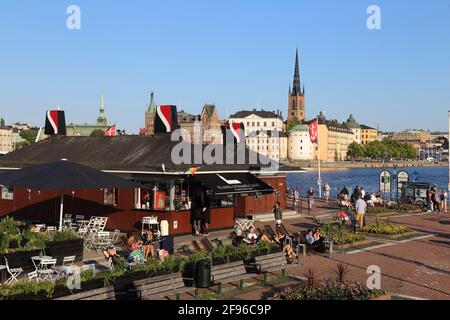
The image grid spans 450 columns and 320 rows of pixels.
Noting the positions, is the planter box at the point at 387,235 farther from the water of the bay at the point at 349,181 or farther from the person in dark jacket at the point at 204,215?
the water of the bay at the point at 349,181

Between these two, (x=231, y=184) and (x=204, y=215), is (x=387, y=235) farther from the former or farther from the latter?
(x=204, y=215)

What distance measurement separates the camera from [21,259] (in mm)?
15258

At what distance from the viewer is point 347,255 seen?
62.6 feet

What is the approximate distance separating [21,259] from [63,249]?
1.74m

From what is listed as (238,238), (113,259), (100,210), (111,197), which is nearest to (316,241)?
(238,238)

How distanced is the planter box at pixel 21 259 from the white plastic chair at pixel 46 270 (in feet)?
1.08

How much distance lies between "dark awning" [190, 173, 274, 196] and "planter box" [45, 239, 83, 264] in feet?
22.5

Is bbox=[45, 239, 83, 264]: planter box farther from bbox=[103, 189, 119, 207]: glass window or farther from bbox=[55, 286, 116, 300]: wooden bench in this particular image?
bbox=[103, 189, 119, 207]: glass window

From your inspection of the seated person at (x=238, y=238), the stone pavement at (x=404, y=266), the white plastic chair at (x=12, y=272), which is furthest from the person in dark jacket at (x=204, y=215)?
the white plastic chair at (x=12, y=272)

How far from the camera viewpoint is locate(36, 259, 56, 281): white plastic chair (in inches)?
545

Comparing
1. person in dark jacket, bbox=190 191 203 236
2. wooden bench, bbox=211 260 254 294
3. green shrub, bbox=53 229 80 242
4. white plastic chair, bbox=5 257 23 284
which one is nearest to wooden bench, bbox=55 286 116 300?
wooden bench, bbox=211 260 254 294

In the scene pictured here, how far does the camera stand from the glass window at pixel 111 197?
80.4 ft

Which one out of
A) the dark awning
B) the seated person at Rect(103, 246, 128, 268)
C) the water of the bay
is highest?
the dark awning
